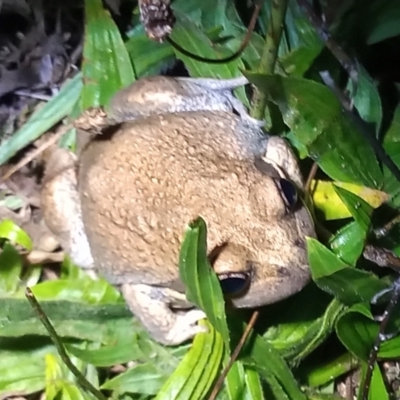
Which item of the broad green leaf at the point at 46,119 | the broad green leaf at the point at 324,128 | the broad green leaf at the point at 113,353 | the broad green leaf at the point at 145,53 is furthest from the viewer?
the broad green leaf at the point at 46,119

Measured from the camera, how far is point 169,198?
158 centimetres

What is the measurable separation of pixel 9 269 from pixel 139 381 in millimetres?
486

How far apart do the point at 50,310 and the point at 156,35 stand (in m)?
0.75

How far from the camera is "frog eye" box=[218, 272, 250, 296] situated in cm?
A: 147

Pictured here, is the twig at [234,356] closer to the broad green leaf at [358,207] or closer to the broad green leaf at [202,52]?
the broad green leaf at [358,207]

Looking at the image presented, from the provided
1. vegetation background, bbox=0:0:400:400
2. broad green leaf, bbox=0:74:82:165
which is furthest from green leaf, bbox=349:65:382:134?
broad green leaf, bbox=0:74:82:165

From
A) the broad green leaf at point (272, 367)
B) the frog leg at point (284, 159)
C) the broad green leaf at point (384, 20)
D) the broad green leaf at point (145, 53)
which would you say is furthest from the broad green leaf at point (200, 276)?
the broad green leaf at point (384, 20)

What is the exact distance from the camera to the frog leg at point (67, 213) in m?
1.81

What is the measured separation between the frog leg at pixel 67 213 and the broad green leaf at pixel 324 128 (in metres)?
0.64

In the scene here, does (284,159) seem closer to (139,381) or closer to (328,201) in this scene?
(328,201)

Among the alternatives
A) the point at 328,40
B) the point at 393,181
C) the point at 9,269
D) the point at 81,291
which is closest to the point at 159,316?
the point at 81,291

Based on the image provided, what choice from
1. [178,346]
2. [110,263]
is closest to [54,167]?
[110,263]

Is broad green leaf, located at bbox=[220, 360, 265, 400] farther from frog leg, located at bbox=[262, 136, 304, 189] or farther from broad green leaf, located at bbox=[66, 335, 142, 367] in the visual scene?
frog leg, located at bbox=[262, 136, 304, 189]

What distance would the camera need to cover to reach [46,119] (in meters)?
2.01
